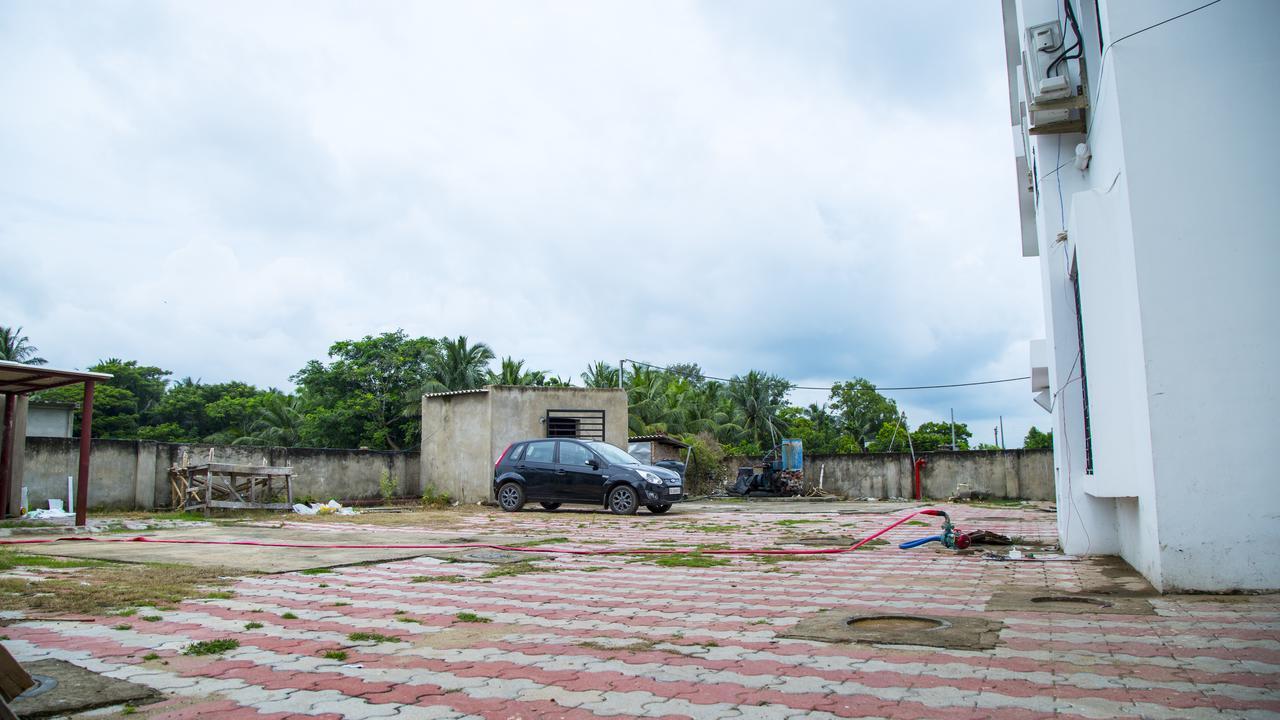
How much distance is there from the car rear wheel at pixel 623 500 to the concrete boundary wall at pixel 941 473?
13.7 metres

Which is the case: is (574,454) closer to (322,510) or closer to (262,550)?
(322,510)

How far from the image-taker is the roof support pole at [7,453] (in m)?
11.5

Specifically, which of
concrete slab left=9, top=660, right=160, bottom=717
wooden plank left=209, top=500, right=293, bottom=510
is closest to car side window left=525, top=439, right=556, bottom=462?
wooden plank left=209, top=500, right=293, bottom=510

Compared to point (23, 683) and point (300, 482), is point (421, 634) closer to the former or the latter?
point (23, 683)

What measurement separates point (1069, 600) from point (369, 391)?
40.8 m

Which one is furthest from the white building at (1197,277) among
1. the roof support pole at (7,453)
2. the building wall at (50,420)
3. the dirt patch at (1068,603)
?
the building wall at (50,420)

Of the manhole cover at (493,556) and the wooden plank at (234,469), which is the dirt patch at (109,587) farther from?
the wooden plank at (234,469)

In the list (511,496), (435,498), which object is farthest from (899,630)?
(435,498)

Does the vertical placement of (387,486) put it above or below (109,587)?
above

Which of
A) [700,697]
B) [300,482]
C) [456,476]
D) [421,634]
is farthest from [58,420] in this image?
[700,697]

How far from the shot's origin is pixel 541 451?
51.4 ft

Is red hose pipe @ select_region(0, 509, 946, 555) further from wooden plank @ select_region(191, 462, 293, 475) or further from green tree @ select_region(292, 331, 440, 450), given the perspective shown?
green tree @ select_region(292, 331, 440, 450)

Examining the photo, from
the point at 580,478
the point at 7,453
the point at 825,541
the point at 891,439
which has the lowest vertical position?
the point at 825,541

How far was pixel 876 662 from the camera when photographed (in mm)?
3475
